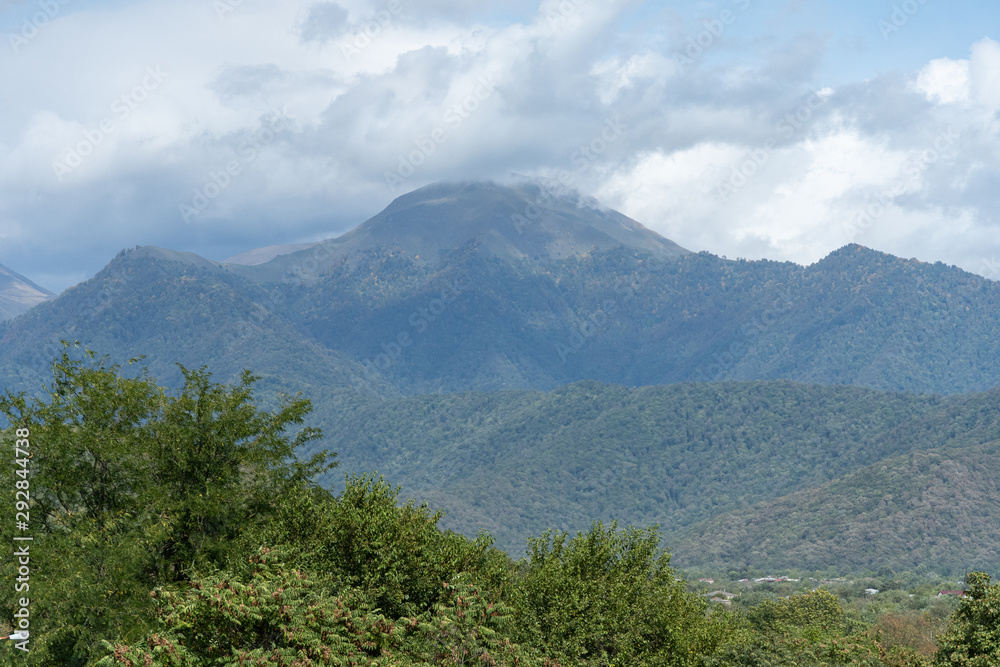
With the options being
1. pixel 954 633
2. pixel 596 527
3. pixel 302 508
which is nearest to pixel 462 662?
pixel 302 508

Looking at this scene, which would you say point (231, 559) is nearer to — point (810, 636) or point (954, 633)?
point (954, 633)

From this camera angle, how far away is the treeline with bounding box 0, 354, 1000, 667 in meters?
23.5

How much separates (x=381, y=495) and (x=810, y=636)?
30.4 metres

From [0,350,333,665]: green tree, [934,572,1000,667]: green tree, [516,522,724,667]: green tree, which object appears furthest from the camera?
[516,522,724,667]: green tree

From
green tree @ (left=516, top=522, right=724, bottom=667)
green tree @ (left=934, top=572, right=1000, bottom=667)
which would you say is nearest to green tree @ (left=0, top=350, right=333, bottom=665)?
green tree @ (left=516, top=522, right=724, bottom=667)

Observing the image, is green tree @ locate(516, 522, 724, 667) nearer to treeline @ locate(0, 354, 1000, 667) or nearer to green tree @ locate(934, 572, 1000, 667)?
treeline @ locate(0, 354, 1000, 667)

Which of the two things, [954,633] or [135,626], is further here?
[954,633]

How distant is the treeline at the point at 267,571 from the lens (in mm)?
23453

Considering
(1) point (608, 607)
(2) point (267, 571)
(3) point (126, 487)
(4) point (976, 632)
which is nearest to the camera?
(2) point (267, 571)

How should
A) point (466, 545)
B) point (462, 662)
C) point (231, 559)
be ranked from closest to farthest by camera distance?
point (462, 662) → point (231, 559) → point (466, 545)

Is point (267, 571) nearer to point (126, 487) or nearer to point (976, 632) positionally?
point (126, 487)

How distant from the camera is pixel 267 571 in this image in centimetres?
2567

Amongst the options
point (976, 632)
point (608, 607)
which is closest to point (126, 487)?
point (608, 607)

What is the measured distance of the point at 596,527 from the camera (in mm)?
40062
